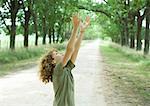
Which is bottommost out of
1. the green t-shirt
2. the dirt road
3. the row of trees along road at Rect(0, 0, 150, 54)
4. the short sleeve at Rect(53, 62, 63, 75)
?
the dirt road

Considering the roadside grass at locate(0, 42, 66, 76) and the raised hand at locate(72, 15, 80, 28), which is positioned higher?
the raised hand at locate(72, 15, 80, 28)

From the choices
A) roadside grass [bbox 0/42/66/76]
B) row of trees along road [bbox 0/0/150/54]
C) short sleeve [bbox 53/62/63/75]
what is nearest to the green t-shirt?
short sleeve [bbox 53/62/63/75]

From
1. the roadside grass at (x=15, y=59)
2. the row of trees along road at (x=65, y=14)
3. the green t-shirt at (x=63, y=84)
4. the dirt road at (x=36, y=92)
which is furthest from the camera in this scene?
the row of trees along road at (x=65, y=14)

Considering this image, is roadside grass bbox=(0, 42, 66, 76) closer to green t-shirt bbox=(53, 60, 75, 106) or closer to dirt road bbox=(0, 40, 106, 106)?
dirt road bbox=(0, 40, 106, 106)

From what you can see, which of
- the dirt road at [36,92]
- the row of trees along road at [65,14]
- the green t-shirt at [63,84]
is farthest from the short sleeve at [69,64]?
the row of trees along road at [65,14]

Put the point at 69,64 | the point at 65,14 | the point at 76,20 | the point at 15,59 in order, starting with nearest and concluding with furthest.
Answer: the point at 76,20, the point at 69,64, the point at 15,59, the point at 65,14

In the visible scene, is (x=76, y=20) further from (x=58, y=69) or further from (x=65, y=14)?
(x=65, y=14)

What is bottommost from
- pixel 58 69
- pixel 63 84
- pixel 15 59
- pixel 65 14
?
pixel 15 59

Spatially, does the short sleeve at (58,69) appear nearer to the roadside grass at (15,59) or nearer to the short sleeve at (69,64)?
the short sleeve at (69,64)

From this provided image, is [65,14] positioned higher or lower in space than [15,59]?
higher

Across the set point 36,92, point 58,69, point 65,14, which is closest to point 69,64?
point 58,69

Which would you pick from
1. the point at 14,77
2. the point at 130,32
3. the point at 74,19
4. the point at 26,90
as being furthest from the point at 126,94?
the point at 130,32

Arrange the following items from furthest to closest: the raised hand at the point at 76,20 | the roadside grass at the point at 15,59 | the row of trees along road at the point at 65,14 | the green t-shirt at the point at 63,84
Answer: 1. the row of trees along road at the point at 65,14
2. the roadside grass at the point at 15,59
3. the green t-shirt at the point at 63,84
4. the raised hand at the point at 76,20

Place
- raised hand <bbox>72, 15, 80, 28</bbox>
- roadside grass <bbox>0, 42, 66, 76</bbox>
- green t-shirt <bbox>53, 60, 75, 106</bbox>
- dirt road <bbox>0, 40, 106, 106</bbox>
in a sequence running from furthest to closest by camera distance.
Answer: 1. roadside grass <bbox>0, 42, 66, 76</bbox>
2. dirt road <bbox>0, 40, 106, 106</bbox>
3. green t-shirt <bbox>53, 60, 75, 106</bbox>
4. raised hand <bbox>72, 15, 80, 28</bbox>
